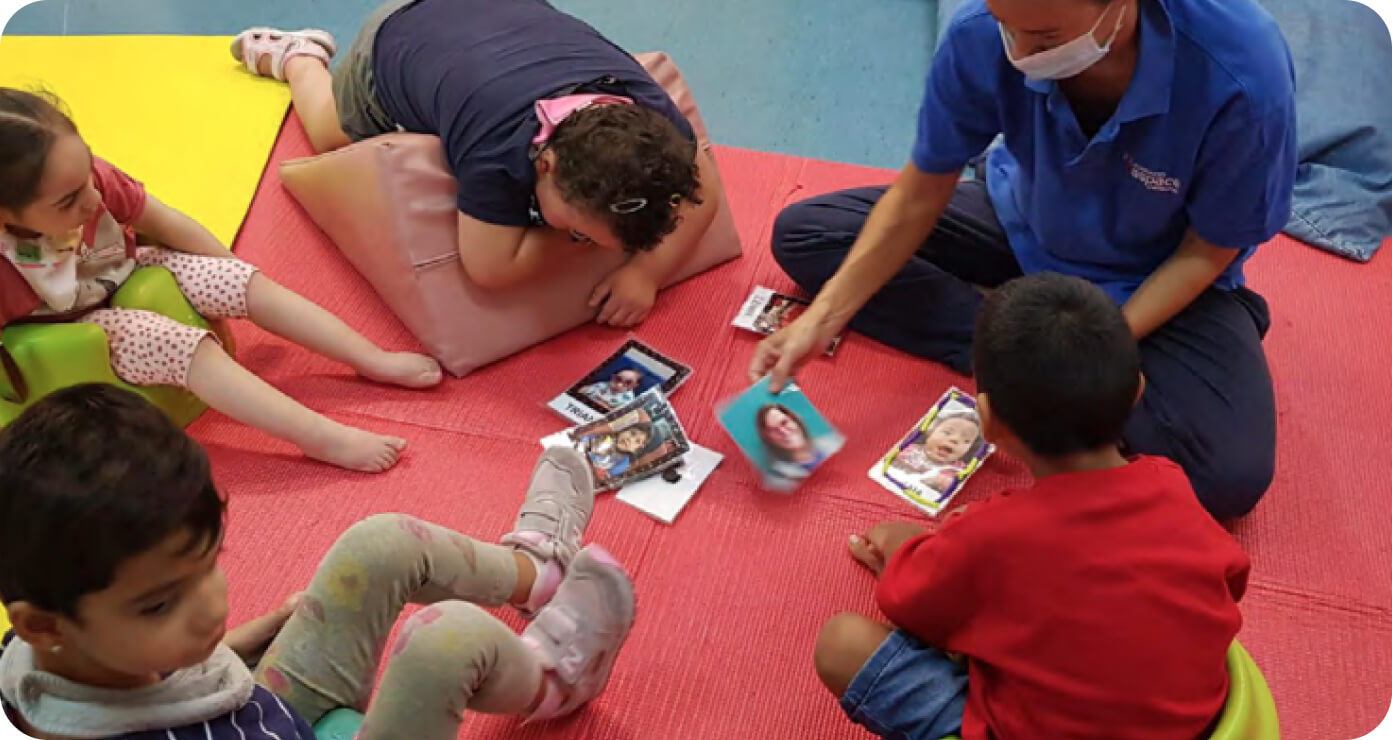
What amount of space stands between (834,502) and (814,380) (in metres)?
0.32

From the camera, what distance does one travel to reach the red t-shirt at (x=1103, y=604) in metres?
1.18

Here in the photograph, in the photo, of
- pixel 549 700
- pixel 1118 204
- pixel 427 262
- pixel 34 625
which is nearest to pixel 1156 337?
pixel 1118 204

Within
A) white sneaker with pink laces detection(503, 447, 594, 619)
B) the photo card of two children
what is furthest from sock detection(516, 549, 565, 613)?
the photo card of two children

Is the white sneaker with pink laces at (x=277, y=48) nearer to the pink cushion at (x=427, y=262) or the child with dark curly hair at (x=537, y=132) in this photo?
the child with dark curly hair at (x=537, y=132)

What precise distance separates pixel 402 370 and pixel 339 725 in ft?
2.83

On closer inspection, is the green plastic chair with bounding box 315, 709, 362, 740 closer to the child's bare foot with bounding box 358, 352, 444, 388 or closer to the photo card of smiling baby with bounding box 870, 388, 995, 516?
the child's bare foot with bounding box 358, 352, 444, 388

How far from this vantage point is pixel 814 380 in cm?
216

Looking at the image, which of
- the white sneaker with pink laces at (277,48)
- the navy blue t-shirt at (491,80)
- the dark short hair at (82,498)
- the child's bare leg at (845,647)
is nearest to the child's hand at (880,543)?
the child's bare leg at (845,647)

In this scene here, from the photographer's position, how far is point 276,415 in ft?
6.22

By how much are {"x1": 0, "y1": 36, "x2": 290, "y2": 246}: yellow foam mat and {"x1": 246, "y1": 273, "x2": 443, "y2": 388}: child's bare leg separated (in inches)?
14.7

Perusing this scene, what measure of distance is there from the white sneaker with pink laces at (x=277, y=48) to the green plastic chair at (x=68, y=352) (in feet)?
2.95

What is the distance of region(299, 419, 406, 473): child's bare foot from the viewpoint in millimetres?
1914

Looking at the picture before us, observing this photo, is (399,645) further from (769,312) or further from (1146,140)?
(1146,140)

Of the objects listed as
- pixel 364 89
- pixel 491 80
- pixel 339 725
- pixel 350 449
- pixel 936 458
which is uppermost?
pixel 491 80
